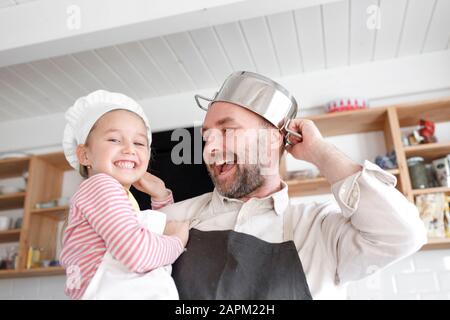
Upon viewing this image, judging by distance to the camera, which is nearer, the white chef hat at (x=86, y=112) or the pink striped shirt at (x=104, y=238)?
the pink striped shirt at (x=104, y=238)

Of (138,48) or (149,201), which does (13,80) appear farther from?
(149,201)

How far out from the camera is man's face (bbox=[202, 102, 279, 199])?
2.69ft

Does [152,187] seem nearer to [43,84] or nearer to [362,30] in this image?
[362,30]

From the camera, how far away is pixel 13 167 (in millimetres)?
2066

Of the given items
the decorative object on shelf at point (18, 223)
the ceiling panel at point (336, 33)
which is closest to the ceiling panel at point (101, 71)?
the decorative object on shelf at point (18, 223)

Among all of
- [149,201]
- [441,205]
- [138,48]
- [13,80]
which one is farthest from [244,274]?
[13,80]

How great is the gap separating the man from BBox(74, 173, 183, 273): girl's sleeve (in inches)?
3.6

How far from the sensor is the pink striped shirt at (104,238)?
562 millimetres

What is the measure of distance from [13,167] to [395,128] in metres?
1.80

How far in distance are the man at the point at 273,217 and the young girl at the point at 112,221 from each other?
3.0 inches

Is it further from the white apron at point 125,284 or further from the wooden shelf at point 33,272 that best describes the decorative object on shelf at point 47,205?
the white apron at point 125,284

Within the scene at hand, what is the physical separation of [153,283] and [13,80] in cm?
164

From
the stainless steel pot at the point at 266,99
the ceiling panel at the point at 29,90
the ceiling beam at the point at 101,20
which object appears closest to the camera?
the stainless steel pot at the point at 266,99

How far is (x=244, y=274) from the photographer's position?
643 millimetres
